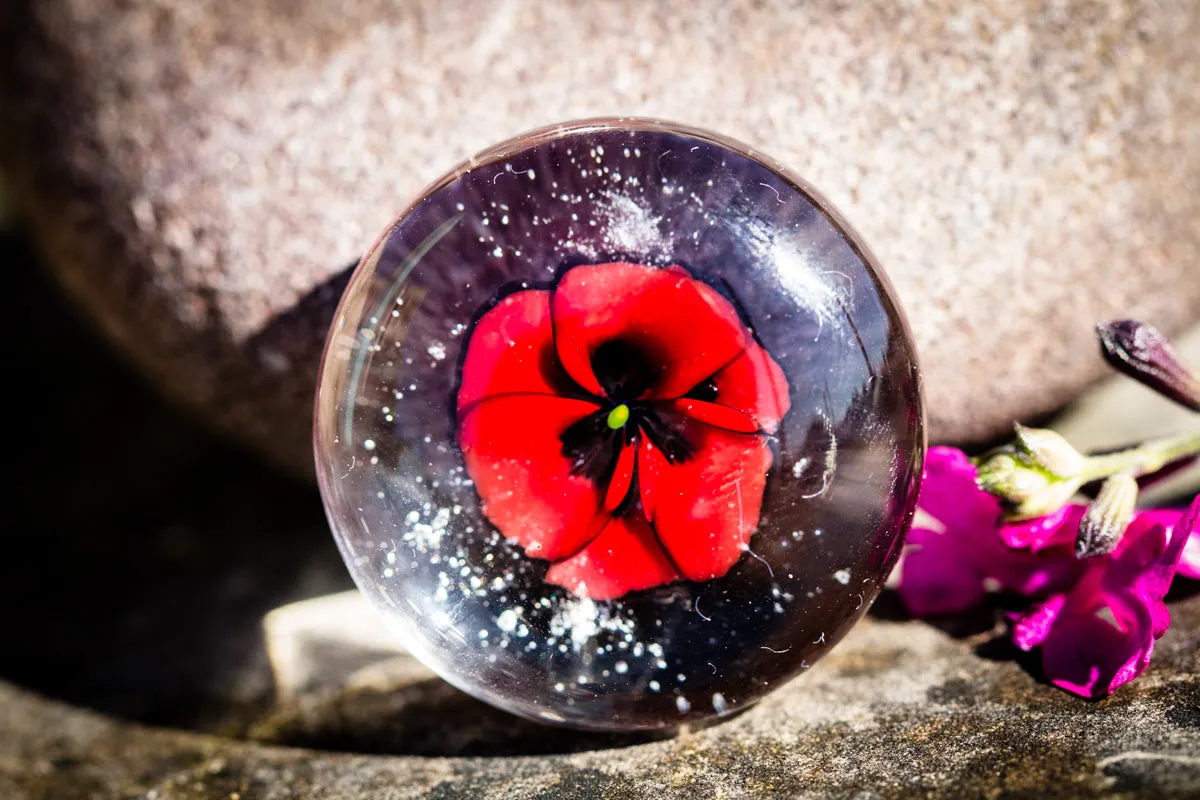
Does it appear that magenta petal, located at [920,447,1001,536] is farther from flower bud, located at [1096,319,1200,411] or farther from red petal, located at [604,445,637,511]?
red petal, located at [604,445,637,511]

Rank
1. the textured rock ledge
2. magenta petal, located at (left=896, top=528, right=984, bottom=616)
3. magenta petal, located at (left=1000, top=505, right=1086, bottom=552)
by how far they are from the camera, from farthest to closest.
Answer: magenta petal, located at (left=896, top=528, right=984, bottom=616) → magenta petal, located at (left=1000, top=505, right=1086, bottom=552) → the textured rock ledge

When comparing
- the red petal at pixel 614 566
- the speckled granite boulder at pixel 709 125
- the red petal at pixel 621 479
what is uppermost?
the speckled granite boulder at pixel 709 125

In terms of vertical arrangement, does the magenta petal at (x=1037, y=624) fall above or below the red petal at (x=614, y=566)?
below

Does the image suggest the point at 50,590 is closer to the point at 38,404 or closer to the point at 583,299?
the point at 38,404


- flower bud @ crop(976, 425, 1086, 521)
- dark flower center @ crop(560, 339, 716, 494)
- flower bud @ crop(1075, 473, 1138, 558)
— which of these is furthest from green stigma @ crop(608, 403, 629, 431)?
flower bud @ crop(1075, 473, 1138, 558)

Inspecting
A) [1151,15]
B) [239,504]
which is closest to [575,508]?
[1151,15]

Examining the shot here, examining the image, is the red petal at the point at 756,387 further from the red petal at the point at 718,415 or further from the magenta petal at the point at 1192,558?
the magenta petal at the point at 1192,558

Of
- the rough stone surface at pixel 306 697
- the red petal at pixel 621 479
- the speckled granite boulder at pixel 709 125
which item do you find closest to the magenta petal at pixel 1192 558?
the rough stone surface at pixel 306 697
